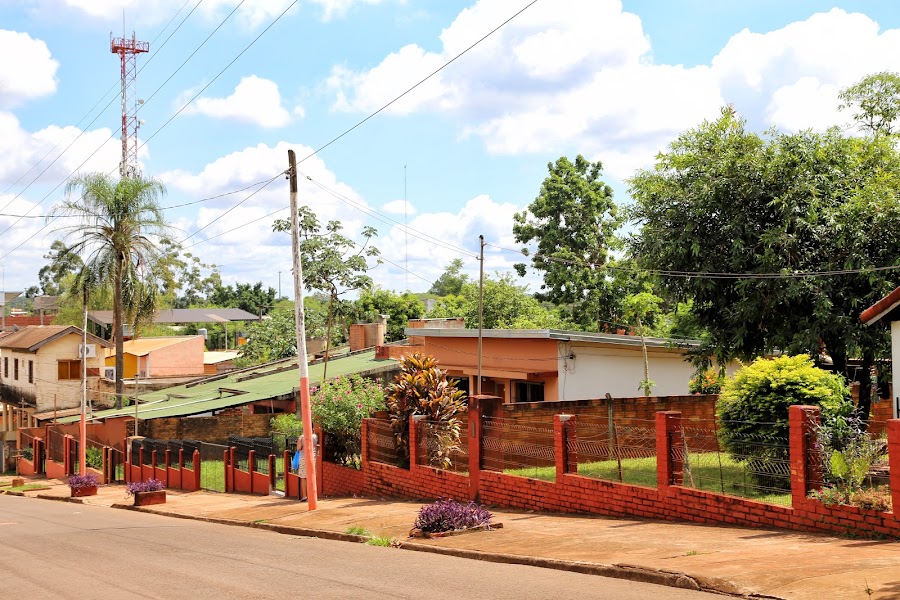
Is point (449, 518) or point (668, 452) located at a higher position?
point (668, 452)

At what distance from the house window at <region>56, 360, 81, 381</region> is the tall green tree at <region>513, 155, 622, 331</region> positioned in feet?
80.2

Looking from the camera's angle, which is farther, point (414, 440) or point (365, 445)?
point (365, 445)

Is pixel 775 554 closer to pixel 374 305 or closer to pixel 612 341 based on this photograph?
pixel 612 341

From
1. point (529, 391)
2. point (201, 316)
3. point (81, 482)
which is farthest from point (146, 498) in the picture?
point (201, 316)

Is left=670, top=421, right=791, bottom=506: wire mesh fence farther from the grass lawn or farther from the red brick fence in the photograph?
the red brick fence

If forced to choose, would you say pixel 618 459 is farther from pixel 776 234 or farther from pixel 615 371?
pixel 615 371

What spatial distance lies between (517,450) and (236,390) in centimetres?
2093

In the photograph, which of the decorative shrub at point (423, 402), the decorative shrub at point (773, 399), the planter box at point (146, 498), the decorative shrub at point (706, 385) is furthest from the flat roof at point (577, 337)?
the planter box at point (146, 498)

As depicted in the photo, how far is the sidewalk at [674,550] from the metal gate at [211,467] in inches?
407

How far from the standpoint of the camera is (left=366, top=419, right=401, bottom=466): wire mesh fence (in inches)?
752

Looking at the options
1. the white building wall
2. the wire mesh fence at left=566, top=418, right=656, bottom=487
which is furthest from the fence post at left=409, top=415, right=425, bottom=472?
the white building wall

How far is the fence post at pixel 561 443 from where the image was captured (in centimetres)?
1409

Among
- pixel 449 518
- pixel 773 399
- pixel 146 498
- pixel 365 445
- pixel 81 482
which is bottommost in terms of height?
pixel 81 482

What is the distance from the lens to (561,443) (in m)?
14.1
